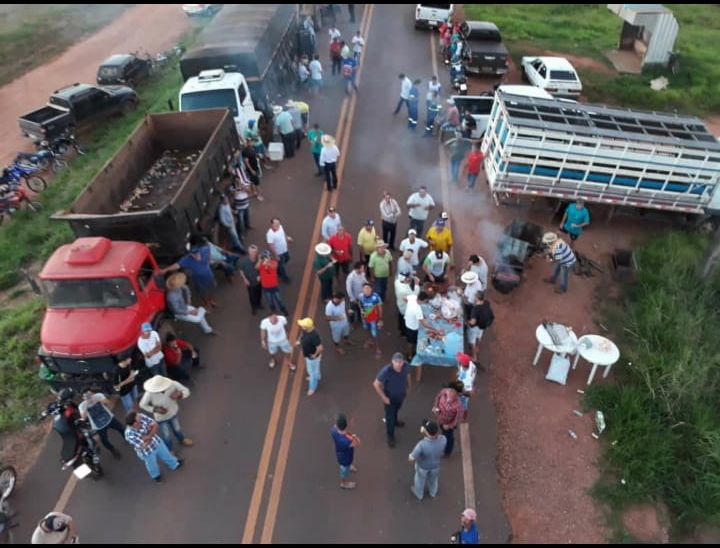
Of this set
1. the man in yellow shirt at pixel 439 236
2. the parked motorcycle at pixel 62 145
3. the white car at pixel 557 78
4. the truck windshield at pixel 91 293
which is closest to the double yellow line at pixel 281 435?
the man in yellow shirt at pixel 439 236

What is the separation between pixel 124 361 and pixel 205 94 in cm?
872

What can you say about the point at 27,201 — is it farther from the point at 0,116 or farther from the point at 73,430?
the point at 73,430

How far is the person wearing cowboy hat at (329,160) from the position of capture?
12.7 m

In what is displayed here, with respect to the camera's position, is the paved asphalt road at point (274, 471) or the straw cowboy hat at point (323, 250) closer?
the paved asphalt road at point (274, 471)

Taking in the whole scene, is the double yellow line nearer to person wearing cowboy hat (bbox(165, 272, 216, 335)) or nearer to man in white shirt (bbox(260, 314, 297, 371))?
man in white shirt (bbox(260, 314, 297, 371))

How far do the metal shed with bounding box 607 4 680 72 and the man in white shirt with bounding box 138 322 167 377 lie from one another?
22032mm

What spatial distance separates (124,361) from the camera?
785 cm

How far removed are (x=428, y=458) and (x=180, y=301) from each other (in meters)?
5.11

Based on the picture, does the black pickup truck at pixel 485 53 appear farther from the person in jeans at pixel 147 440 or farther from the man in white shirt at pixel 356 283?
the person in jeans at pixel 147 440

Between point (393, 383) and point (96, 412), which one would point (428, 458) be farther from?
point (96, 412)

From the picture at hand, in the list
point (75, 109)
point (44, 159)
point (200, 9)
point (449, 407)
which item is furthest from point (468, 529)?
point (200, 9)

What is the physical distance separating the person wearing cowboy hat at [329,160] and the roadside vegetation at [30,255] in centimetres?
630

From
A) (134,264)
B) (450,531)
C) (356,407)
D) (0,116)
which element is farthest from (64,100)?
(450,531)

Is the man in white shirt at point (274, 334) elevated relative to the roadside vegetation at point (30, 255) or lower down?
elevated
